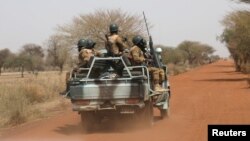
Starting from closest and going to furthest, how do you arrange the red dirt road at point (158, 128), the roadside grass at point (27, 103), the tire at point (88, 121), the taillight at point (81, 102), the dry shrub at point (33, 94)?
the red dirt road at point (158, 128), the taillight at point (81, 102), the tire at point (88, 121), the roadside grass at point (27, 103), the dry shrub at point (33, 94)

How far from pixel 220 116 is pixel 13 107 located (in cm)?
619

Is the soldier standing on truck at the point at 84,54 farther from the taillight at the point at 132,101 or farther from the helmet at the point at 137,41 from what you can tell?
the taillight at the point at 132,101

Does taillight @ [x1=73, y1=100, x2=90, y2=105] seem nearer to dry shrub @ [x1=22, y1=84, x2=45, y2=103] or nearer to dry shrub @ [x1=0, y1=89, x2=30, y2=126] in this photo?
dry shrub @ [x1=0, y1=89, x2=30, y2=126]

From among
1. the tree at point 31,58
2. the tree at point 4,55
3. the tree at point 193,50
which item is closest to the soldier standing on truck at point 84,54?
the tree at point 31,58

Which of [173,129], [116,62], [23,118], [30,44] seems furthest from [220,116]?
[30,44]

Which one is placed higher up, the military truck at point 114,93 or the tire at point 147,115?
the military truck at point 114,93

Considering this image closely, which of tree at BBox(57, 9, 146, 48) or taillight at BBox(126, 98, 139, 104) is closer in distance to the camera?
taillight at BBox(126, 98, 139, 104)

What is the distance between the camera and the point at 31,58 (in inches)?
3238

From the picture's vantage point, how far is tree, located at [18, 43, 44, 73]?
79.7 metres

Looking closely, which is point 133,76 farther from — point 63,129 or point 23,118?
point 23,118

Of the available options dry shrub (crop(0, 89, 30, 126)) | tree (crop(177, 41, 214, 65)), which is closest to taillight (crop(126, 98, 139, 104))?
dry shrub (crop(0, 89, 30, 126))

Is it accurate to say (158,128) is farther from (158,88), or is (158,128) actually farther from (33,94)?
(33,94)

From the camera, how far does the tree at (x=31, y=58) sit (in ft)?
261

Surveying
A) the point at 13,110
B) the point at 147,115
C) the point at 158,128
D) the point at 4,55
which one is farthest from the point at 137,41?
the point at 4,55
